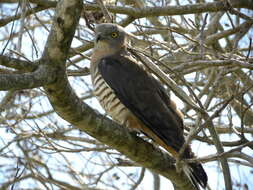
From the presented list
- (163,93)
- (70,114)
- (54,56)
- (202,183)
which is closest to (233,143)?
(202,183)

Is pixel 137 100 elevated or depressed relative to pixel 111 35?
depressed

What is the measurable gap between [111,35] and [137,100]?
132 centimetres

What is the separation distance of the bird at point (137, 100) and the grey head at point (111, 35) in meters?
0.11

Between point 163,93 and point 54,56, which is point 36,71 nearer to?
point 54,56

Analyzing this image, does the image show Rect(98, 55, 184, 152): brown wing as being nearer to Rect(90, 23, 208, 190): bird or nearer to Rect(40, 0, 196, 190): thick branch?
Rect(90, 23, 208, 190): bird

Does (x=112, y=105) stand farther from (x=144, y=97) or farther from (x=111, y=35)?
(x=111, y=35)

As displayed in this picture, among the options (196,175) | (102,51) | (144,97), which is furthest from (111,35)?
(196,175)

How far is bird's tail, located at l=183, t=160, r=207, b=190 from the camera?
424 cm

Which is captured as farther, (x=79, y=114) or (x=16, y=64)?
(x=79, y=114)

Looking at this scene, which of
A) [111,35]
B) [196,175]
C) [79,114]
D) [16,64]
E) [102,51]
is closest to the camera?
[16,64]

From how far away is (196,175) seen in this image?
425 cm

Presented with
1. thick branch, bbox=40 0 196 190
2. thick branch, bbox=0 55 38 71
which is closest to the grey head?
thick branch, bbox=40 0 196 190

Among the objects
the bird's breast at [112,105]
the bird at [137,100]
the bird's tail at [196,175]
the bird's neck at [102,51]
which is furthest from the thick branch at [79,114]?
the bird's neck at [102,51]

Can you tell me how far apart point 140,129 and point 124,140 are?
944mm
